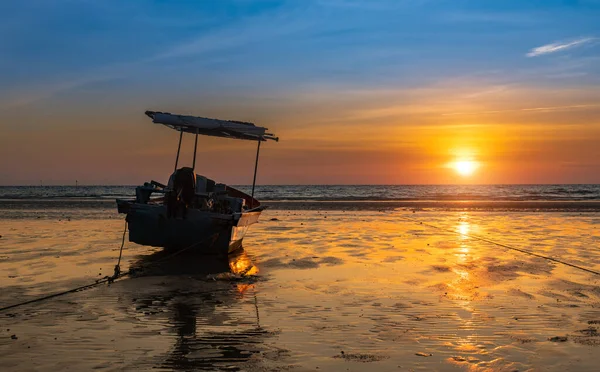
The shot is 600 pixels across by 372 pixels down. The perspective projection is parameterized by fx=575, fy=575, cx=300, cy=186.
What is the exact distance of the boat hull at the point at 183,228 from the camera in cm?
1794

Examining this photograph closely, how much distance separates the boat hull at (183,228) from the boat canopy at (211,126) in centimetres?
309

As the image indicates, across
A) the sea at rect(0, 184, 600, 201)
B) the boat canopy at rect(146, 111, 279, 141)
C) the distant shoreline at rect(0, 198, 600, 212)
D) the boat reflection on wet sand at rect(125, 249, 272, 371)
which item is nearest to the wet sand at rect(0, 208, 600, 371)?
the boat reflection on wet sand at rect(125, 249, 272, 371)

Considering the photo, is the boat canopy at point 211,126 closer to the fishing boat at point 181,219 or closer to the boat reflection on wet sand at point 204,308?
the fishing boat at point 181,219

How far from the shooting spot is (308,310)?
10.6 metres

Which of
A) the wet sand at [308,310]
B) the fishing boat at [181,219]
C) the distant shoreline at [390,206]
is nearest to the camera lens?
the wet sand at [308,310]

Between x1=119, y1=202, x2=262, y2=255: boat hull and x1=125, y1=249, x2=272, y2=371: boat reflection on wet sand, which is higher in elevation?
x1=119, y1=202, x2=262, y2=255: boat hull

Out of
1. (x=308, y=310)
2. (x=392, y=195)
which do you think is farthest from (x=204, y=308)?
(x=392, y=195)

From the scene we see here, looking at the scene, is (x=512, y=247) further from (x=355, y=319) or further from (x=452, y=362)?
(x=452, y=362)

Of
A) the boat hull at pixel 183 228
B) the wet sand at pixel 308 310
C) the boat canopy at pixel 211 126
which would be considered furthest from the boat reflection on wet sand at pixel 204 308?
the boat canopy at pixel 211 126

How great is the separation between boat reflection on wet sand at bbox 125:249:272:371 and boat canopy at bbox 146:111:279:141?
463 centimetres

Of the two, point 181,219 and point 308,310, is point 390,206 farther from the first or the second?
point 308,310

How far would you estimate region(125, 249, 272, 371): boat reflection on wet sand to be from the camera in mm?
7738

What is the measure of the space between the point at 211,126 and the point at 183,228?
4165 millimetres

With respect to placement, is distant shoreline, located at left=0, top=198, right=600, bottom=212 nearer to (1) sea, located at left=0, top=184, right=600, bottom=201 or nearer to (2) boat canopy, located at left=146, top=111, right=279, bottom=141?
(1) sea, located at left=0, top=184, right=600, bottom=201
